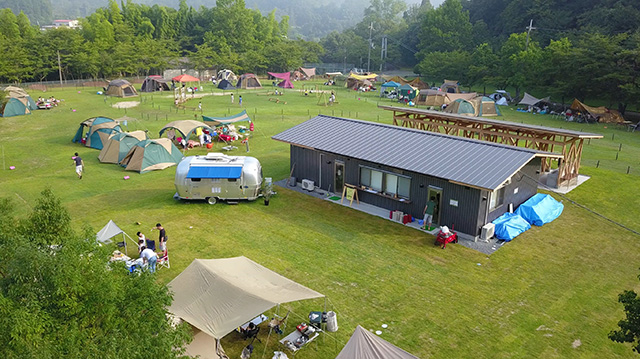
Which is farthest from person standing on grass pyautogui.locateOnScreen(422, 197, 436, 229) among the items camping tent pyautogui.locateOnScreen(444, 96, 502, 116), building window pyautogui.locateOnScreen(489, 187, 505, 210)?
camping tent pyautogui.locateOnScreen(444, 96, 502, 116)

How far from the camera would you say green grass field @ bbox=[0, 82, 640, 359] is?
13500mm

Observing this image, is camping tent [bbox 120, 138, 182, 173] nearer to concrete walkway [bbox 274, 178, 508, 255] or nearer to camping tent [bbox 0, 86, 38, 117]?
concrete walkway [bbox 274, 178, 508, 255]

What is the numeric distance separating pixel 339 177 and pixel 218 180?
6.14 metres

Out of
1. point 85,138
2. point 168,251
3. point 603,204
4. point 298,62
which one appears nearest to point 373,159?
point 168,251

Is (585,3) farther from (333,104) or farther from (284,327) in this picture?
(284,327)

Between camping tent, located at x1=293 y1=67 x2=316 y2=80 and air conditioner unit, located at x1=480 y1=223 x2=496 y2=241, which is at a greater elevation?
camping tent, located at x1=293 y1=67 x2=316 y2=80

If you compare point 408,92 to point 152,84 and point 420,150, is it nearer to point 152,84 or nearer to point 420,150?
point 152,84

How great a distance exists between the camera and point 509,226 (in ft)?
65.2

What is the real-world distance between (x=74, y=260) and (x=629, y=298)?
1082 centimetres

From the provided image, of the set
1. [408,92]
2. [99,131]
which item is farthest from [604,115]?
[99,131]

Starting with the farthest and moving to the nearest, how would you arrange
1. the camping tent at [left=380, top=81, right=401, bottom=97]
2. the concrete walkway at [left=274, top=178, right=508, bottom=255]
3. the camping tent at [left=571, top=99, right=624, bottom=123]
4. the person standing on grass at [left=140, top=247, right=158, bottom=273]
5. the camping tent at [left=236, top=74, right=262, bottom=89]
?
the camping tent at [left=236, top=74, right=262, bottom=89], the camping tent at [left=380, top=81, right=401, bottom=97], the camping tent at [left=571, top=99, right=624, bottom=123], the concrete walkway at [left=274, top=178, right=508, bottom=255], the person standing on grass at [left=140, top=247, right=158, bottom=273]

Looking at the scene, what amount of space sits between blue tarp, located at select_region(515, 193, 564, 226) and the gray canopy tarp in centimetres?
1302

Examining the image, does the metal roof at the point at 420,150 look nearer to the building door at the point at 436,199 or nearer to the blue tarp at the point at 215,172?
the building door at the point at 436,199

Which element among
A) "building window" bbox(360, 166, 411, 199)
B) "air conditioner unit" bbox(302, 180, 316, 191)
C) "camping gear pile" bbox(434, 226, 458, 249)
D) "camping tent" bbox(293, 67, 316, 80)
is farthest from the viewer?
"camping tent" bbox(293, 67, 316, 80)
